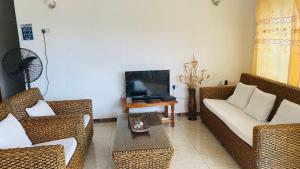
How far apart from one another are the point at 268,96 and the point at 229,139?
2.20 feet

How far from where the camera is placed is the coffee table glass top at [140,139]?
233 centimetres

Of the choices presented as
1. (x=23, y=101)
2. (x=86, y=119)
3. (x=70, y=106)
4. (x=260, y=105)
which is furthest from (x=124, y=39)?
(x=260, y=105)

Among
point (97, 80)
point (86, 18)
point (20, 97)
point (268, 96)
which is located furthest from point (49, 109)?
point (268, 96)

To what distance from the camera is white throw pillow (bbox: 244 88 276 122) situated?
9.16ft

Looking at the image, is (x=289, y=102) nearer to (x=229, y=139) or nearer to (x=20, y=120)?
(x=229, y=139)

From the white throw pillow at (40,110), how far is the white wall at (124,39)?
1104 mm

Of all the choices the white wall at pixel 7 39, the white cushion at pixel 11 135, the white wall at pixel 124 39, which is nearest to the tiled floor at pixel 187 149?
the white wall at pixel 124 39

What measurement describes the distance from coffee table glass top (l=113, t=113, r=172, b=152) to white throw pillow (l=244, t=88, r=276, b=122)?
3.72 ft

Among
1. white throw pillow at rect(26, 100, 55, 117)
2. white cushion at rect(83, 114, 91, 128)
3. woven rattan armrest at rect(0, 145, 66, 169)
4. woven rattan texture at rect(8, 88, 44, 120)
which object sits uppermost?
woven rattan texture at rect(8, 88, 44, 120)

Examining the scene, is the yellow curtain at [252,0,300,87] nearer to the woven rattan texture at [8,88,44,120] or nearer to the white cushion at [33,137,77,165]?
the white cushion at [33,137,77,165]

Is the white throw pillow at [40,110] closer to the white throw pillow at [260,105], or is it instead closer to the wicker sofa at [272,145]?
the wicker sofa at [272,145]

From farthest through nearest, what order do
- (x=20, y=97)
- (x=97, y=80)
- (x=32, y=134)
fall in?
(x=97, y=80) → (x=20, y=97) → (x=32, y=134)

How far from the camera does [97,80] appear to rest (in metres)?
4.02

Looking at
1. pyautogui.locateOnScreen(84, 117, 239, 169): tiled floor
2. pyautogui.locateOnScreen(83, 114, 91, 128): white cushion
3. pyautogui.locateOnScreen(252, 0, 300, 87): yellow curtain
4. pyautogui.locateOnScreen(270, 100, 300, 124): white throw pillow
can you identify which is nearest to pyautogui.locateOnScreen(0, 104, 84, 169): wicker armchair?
pyautogui.locateOnScreen(83, 114, 91, 128): white cushion
